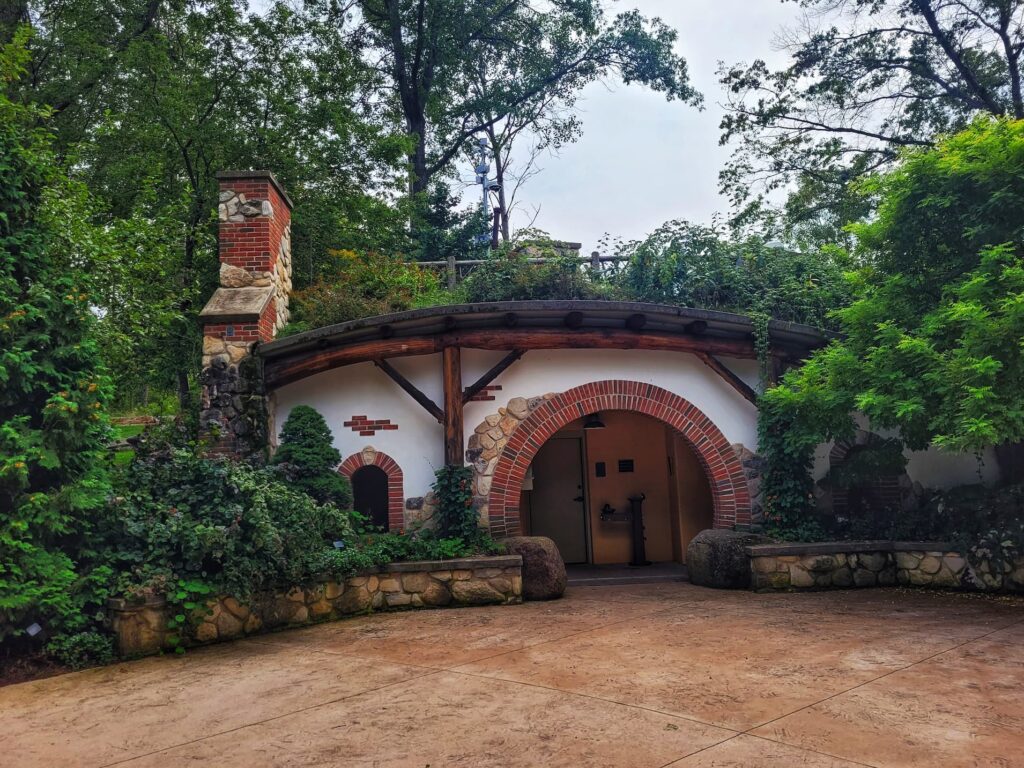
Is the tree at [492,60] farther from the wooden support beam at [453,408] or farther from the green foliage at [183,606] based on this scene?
the green foliage at [183,606]

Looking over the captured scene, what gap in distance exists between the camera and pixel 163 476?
21.0 ft

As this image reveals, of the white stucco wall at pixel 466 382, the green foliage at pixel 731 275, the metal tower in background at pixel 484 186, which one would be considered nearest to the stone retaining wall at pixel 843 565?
the white stucco wall at pixel 466 382

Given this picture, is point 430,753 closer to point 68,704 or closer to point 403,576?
point 68,704

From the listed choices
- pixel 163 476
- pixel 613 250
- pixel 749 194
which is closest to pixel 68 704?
pixel 163 476

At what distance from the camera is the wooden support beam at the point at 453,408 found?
26.5ft

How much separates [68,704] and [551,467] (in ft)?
25.6

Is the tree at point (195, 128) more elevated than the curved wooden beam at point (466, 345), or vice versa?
the tree at point (195, 128)

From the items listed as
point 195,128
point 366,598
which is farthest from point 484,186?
point 366,598

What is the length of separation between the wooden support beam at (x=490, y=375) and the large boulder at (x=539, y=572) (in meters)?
1.77

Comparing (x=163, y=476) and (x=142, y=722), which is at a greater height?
(x=163, y=476)

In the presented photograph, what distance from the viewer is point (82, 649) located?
17.5 ft

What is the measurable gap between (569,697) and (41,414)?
444cm

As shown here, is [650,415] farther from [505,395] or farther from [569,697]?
[569,697]

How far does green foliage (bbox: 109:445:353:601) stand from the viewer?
5719 millimetres
